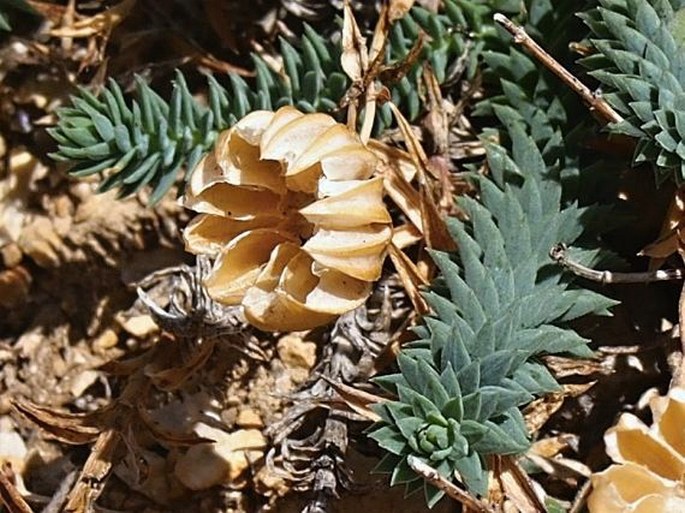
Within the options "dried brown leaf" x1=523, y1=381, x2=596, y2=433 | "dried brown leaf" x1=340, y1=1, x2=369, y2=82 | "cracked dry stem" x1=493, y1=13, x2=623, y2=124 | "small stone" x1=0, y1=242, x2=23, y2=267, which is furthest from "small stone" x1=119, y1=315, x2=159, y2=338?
"cracked dry stem" x1=493, y1=13, x2=623, y2=124

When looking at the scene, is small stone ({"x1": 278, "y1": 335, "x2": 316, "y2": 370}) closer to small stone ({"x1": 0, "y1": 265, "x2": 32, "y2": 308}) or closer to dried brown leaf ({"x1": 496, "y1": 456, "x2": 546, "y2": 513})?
dried brown leaf ({"x1": 496, "y1": 456, "x2": 546, "y2": 513})

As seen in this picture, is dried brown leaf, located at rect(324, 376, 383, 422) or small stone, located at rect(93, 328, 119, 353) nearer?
dried brown leaf, located at rect(324, 376, 383, 422)

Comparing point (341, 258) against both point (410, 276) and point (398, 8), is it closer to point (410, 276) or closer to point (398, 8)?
point (410, 276)

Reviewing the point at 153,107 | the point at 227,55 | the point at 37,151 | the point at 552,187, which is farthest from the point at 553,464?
the point at 37,151

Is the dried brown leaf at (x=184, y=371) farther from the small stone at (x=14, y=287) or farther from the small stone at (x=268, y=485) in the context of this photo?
the small stone at (x=14, y=287)

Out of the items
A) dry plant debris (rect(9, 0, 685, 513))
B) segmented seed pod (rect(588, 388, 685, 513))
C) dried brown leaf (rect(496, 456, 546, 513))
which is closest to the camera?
segmented seed pod (rect(588, 388, 685, 513))

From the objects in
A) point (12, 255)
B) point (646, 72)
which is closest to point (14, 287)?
point (12, 255)

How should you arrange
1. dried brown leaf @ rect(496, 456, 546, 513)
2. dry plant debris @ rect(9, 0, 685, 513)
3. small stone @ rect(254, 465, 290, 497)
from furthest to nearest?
small stone @ rect(254, 465, 290, 497) → dried brown leaf @ rect(496, 456, 546, 513) → dry plant debris @ rect(9, 0, 685, 513)

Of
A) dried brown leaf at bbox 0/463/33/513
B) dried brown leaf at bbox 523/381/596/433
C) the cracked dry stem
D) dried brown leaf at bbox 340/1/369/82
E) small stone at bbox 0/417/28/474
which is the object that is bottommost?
small stone at bbox 0/417/28/474
